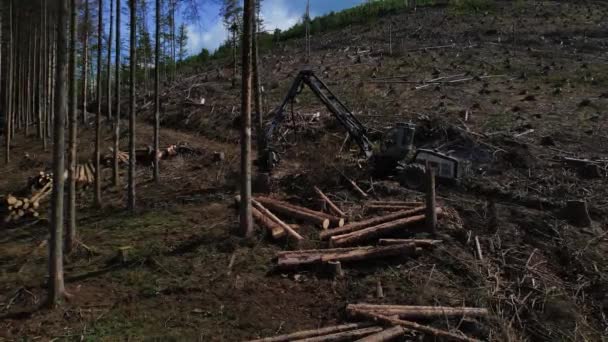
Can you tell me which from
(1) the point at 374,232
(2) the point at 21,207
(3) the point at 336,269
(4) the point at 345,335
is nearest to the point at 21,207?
(2) the point at 21,207

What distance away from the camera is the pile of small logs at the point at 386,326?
18.6 ft

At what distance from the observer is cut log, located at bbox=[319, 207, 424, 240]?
8.91 metres

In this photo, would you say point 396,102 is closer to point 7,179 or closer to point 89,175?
point 89,175

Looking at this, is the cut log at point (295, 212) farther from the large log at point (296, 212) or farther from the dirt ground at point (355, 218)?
the dirt ground at point (355, 218)

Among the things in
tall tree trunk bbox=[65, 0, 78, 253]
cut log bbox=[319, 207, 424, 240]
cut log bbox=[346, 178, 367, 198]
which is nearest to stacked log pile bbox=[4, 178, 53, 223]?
tall tree trunk bbox=[65, 0, 78, 253]

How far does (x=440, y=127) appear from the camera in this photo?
1382 centimetres

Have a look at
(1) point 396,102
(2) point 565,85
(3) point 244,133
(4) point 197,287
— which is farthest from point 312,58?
(4) point 197,287

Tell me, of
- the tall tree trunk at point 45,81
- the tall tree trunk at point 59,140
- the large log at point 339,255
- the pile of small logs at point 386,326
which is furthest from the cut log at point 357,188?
the tall tree trunk at point 45,81

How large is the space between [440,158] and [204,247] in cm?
595

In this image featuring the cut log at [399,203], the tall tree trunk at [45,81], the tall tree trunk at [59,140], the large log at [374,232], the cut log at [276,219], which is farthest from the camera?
the tall tree trunk at [45,81]

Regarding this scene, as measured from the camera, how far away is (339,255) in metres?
7.87

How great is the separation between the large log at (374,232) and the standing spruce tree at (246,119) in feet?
5.73

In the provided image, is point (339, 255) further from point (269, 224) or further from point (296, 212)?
point (296, 212)

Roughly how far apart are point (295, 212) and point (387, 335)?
15.3 feet
